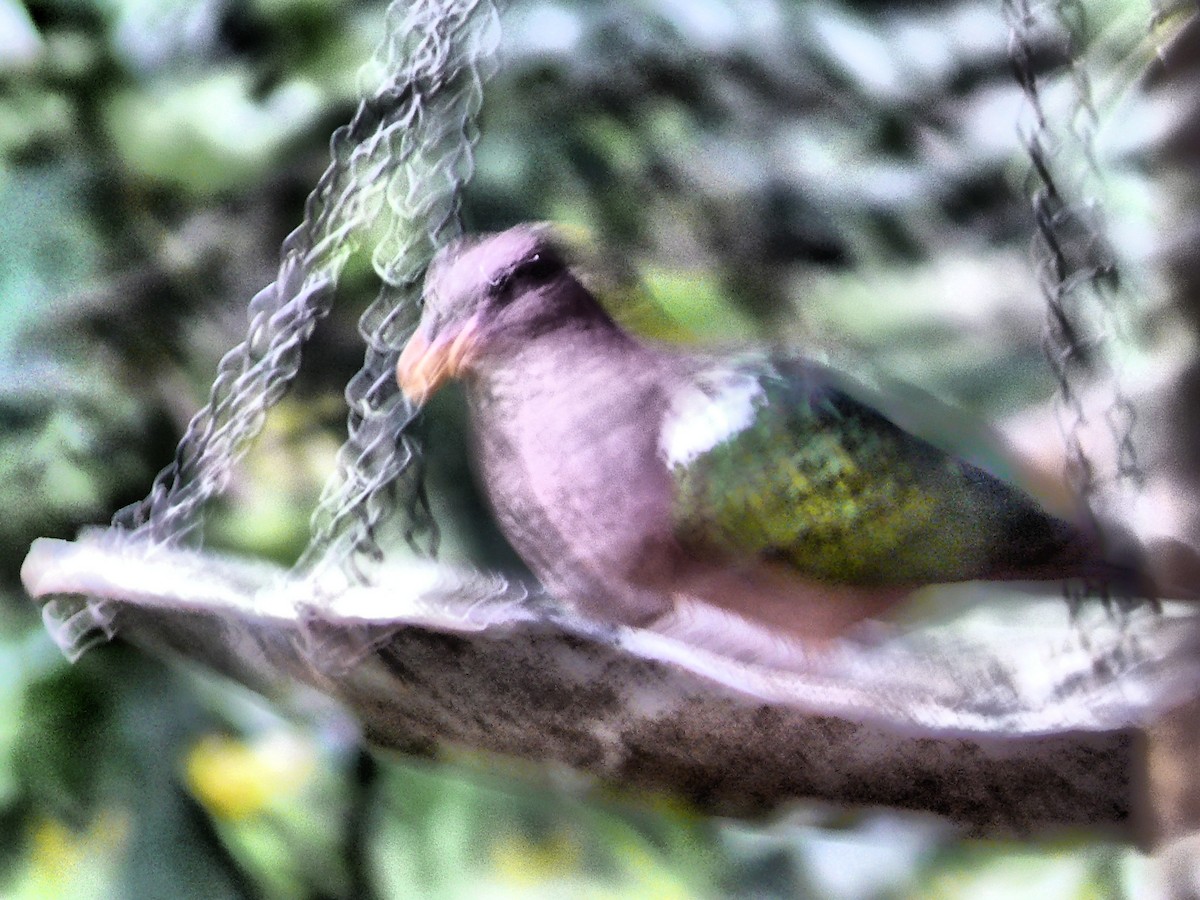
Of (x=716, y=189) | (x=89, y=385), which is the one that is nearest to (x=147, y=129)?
(x=89, y=385)

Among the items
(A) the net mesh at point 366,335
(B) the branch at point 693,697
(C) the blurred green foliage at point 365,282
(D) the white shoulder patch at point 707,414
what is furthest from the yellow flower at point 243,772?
(D) the white shoulder patch at point 707,414

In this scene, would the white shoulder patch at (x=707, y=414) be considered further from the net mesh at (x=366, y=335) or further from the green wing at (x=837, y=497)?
the net mesh at (x=366, y=335)

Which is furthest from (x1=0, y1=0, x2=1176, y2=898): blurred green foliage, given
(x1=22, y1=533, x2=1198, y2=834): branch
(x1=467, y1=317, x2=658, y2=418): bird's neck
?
(x1=22, y1=533, x2=1198, y2=834): branch

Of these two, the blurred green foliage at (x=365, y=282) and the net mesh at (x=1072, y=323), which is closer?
the net mesh at (x=1072, y=323)

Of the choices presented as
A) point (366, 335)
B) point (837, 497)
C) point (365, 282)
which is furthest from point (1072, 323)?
point (365, 282)

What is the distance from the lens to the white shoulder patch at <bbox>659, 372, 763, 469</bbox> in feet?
2.01

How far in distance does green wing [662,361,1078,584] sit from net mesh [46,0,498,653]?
0.54 feet

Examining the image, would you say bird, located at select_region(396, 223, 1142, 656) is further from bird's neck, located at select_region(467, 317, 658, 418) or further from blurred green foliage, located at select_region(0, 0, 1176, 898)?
blurred green foliage, located at select_region(0, 0, 1176, 898)

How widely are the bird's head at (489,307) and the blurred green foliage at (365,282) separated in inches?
7.3

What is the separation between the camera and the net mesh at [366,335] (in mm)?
654

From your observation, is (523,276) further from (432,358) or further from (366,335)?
(366,335)

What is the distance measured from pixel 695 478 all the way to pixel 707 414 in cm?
4

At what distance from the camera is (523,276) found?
0.62 meters

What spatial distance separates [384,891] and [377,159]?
0.57 m
